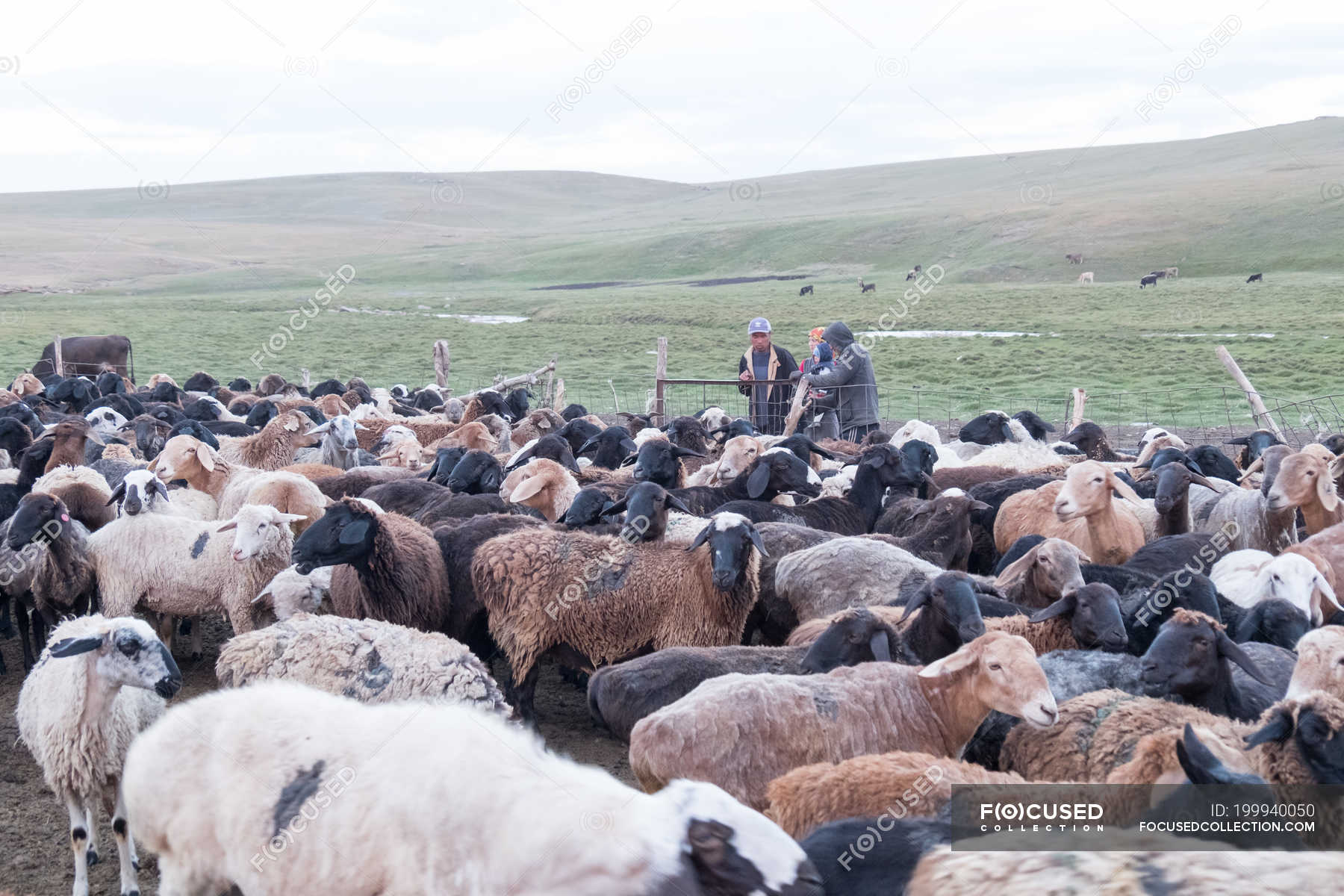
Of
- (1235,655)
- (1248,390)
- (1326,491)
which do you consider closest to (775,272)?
(1248,390)

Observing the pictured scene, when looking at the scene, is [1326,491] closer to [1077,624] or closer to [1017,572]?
[1017,572]

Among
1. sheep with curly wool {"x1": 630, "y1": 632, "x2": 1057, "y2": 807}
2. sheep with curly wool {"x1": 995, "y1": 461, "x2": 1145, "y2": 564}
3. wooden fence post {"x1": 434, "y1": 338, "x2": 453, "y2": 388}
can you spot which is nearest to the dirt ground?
sheep with curly wool {"x1": 630, "y1": 632, "x2": 1057, "y2": 807}

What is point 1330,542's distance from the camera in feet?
22.3

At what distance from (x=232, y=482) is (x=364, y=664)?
479 centimetres

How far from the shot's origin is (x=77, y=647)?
4578 millimetres

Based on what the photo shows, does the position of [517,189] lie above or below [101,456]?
above

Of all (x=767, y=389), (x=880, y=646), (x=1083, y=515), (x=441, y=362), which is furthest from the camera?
(x=441, y=362)

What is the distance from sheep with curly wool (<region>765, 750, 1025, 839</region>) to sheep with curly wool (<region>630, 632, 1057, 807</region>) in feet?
1.11

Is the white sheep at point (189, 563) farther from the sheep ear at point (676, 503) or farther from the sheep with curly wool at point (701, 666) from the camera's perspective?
the sheep with curly wool at point (701, 666)

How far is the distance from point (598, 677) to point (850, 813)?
1.84 metres

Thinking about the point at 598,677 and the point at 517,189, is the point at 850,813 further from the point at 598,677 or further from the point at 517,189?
the point at 517,189

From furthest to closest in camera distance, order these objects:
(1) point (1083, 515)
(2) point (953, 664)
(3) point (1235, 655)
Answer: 1. (1) point (1083, 515)
2. (3) point (1235, 655)
3. (2) point (953, 664)

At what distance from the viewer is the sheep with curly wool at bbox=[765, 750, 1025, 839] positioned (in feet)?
10.9

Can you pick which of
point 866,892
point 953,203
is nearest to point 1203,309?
point 866,892
